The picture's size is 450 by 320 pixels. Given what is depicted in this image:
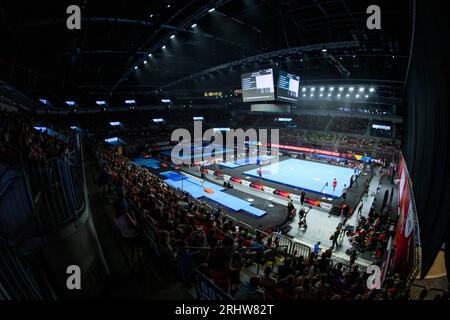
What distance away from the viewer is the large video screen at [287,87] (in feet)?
48.1

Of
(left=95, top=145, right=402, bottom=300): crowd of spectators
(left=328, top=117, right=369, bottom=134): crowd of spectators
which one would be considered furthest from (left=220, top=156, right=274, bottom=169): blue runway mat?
(left=95, top=145, right=402, bottom=300): crowd of spectators

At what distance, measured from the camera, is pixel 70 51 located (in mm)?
16891

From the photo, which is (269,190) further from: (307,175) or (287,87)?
(287,87)


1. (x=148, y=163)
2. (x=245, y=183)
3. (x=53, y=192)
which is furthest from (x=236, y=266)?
(x=148, y=163)

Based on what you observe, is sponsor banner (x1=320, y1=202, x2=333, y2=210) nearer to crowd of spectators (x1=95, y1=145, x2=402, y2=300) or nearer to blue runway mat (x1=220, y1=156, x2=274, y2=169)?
crowd of spectators (x1=95, y1=145, x2=402, y2=300)

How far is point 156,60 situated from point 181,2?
1143 cm

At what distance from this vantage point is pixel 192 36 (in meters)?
17.0

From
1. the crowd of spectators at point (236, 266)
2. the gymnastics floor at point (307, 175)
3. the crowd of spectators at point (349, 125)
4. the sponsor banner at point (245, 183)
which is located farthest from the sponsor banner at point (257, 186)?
the crowd of spectators at point (349, 125)

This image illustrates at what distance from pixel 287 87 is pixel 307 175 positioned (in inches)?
488

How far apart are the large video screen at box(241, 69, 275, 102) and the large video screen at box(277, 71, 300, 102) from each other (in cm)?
59

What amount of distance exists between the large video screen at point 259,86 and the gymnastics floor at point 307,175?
9.37 meters

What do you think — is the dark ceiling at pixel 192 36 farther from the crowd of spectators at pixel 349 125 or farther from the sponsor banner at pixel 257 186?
the crowd of spectators at pixel 349 125

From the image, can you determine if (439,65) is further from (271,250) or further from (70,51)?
(70,51)
